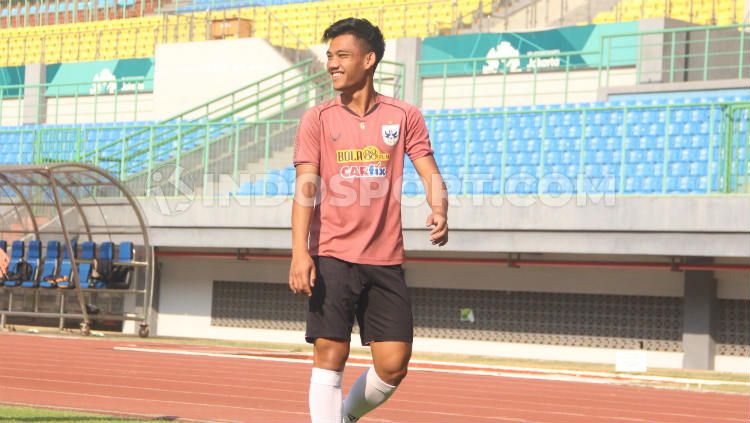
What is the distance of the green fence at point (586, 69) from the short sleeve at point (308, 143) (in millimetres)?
15312

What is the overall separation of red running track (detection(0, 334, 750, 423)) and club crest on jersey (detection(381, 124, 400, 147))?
8.74 feet

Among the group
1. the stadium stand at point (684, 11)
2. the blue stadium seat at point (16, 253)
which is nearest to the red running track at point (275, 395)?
the blue stadium seat at point (16, 253)

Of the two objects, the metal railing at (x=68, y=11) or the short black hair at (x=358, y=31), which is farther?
the metal railing at (x=68, y=11)

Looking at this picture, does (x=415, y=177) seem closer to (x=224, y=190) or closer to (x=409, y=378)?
(x=224, y=190)

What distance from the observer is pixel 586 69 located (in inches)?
859

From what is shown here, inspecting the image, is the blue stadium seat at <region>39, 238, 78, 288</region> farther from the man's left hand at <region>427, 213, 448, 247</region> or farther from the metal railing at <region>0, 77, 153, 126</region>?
the man's left hand at <region>427, 213, 448, 247</region>

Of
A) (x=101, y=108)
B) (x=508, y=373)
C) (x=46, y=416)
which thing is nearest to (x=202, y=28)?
(x=101, y=108)

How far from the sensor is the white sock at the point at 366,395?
16.9 ft

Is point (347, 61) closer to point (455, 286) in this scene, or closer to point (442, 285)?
point (455, 286)

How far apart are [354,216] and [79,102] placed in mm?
25293

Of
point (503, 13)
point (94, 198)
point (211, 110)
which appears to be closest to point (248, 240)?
point (94, 198)

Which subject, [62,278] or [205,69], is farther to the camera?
[205,69]

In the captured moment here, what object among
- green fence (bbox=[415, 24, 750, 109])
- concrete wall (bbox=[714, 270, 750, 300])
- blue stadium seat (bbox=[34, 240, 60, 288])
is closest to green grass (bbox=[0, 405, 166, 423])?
concrete wall (bbox=[714, 270, 750, 300])

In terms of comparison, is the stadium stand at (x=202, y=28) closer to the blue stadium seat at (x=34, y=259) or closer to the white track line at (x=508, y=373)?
the blue stadium seat at (x=34, y=259)
